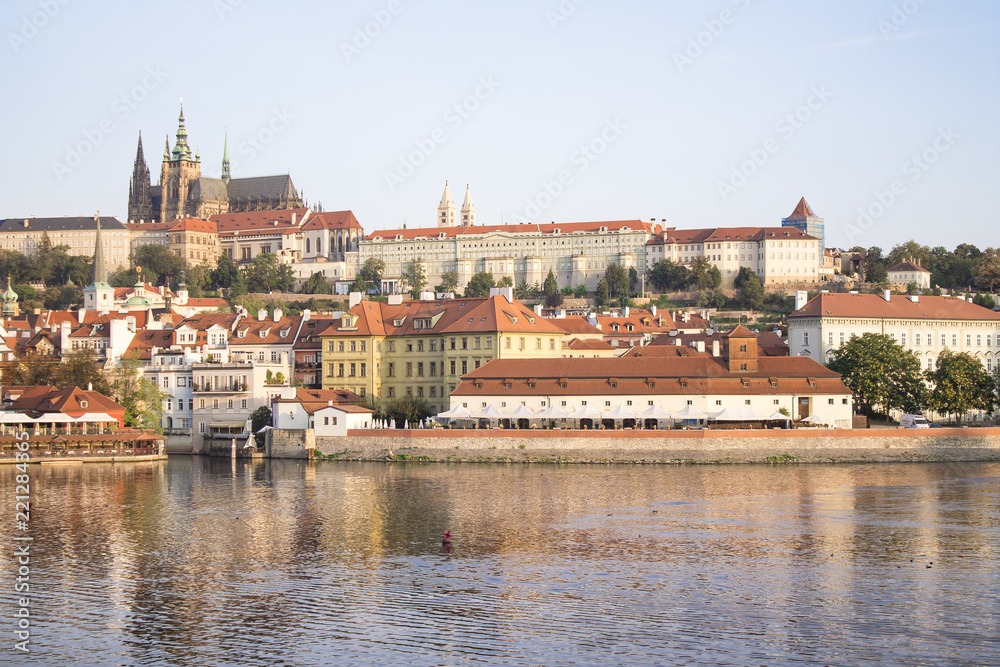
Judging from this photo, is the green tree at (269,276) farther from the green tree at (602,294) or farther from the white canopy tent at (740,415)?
the white canopy tent at (740,415)

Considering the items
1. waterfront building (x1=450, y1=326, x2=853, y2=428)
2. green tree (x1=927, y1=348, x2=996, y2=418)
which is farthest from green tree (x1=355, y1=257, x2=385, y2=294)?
green tree (x1=927, y1=348, x2=996, y2=418)

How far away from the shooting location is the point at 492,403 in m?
61.8

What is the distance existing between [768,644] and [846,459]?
33484 mm

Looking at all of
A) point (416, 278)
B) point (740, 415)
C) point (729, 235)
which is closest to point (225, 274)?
point (416, 278)

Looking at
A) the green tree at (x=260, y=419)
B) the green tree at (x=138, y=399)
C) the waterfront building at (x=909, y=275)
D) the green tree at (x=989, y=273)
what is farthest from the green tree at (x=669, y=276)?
the green tree at (x=260, y=419)

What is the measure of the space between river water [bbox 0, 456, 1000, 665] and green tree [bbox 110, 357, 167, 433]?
683 inches

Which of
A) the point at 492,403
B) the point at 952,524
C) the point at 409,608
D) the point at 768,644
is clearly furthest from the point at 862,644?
the point at 492,403

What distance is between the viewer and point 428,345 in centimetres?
7200

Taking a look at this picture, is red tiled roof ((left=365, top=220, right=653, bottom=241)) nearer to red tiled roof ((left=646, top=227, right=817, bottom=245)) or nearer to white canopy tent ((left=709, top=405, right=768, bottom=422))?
red tiled roof ((left=646, top=227, right=817, bottom=245))

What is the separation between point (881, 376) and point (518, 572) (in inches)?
1565

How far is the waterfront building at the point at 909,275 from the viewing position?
15938 centimetres

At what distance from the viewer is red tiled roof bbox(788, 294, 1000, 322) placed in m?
78.2

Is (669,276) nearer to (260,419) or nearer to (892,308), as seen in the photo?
(892,308)

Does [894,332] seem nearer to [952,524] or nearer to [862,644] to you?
[952,524]
